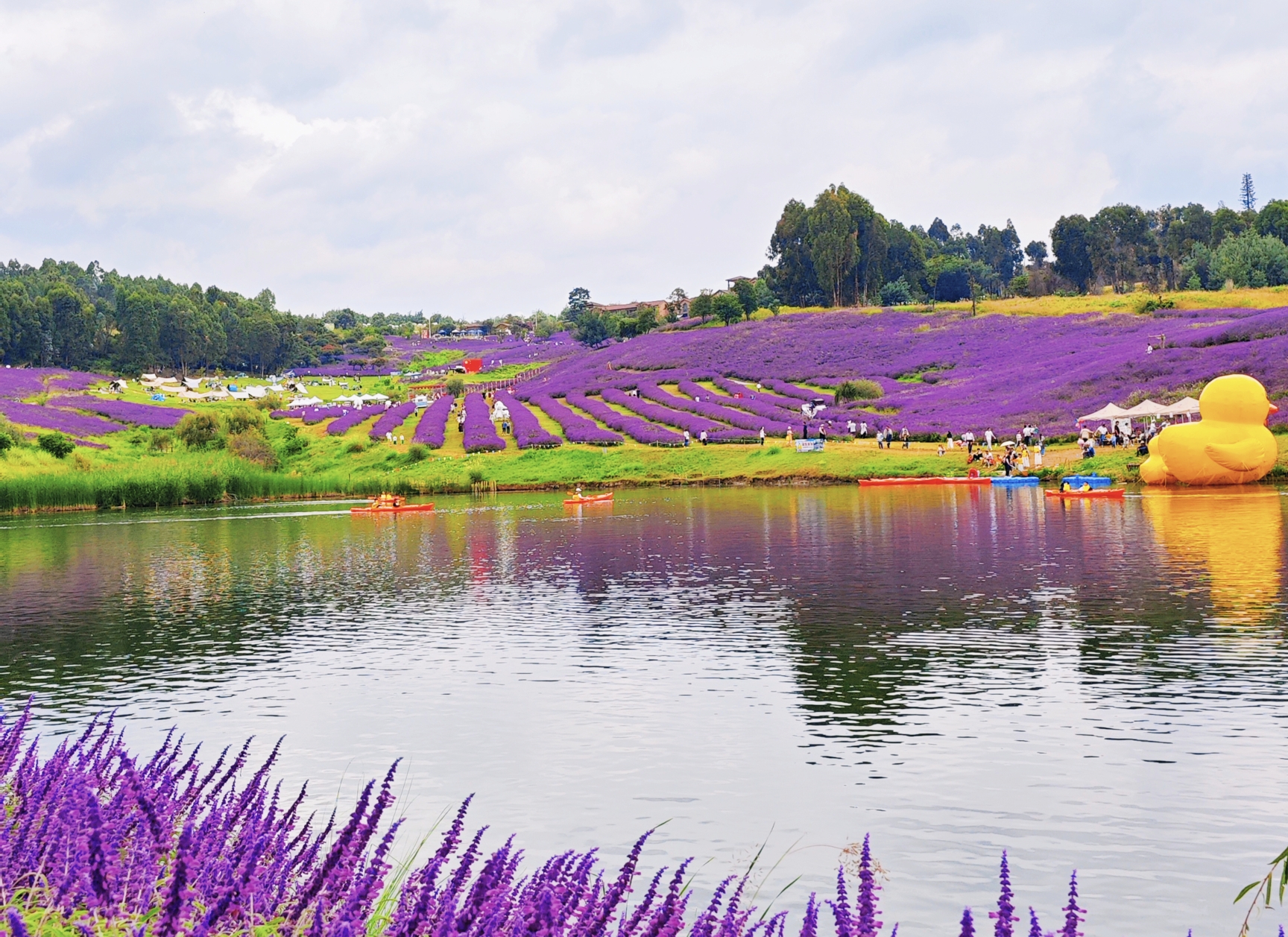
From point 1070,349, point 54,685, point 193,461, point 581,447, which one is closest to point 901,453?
point 581,447

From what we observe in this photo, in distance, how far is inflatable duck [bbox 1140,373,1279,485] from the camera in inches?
2189

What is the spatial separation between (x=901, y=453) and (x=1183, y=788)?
2480 inches

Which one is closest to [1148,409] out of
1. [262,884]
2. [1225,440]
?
[1225,440]

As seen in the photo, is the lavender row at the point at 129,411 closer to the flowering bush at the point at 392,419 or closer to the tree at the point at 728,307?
the flowering bush at the point at 392,419

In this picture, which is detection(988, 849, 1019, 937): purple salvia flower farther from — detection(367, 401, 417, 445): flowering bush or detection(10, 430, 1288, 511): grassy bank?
detection(367, 401, 417, 445): flowering bush

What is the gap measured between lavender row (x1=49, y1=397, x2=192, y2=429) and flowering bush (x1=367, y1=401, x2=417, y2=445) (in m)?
18.8

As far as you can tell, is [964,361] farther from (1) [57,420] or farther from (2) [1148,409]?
(1) [57,420]

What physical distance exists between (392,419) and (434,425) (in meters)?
8.38

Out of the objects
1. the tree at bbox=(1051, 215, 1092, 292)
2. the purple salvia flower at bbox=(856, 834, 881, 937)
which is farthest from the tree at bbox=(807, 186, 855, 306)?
the purple salvia flower at bbox=(856, 834, 881, 937)

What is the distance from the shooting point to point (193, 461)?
91.6 meters

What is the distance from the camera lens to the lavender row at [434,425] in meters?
95.5

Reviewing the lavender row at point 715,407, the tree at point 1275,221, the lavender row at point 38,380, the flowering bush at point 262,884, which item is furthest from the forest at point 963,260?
the flowering bush at point 262,884

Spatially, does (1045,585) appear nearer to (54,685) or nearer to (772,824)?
(772,824)

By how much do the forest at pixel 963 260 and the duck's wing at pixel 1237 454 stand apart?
3723 inches
